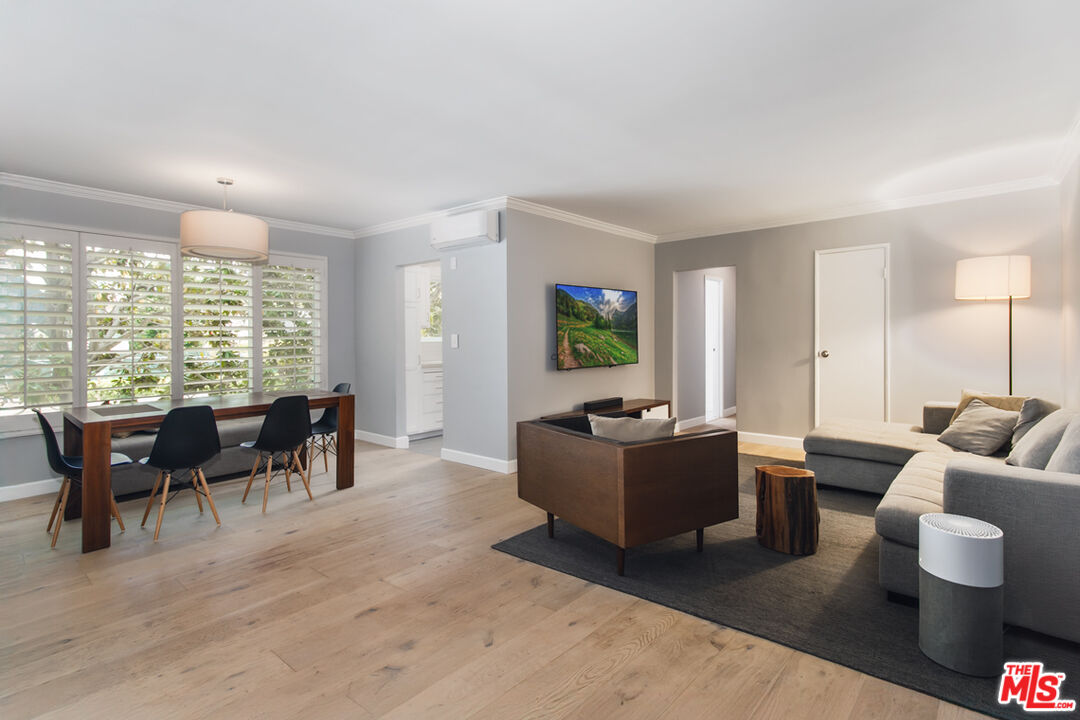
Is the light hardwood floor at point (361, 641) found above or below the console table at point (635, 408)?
below

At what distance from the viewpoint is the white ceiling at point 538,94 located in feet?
6.93

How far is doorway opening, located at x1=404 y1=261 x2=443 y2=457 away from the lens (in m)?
6.05

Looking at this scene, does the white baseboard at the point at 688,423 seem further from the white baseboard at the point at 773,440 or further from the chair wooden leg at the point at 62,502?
the chair wooden leg at the point at 62,502

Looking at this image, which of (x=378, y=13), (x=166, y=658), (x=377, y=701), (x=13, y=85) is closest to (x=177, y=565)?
(x=166, y=658)

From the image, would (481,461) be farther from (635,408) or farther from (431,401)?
(431,401)

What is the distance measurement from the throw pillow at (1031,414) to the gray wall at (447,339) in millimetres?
3555

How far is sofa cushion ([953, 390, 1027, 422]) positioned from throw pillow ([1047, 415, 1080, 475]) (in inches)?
64.2

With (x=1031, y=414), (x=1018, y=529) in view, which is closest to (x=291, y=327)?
(x=1018, y=529)

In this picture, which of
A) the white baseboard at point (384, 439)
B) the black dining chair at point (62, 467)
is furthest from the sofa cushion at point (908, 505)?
the white baseboard at point (384, 439)

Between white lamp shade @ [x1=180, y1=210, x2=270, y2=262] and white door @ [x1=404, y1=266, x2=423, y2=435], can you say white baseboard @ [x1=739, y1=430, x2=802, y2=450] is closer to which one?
white door @ [x1=404, y1=266, x2=423, y2=435]

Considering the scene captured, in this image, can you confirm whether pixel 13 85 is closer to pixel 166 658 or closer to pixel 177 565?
pixel 177 565

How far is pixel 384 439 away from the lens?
19.9 feet

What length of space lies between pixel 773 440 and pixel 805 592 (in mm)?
3613

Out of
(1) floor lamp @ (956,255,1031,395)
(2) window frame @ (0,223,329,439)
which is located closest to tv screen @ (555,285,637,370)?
(1) floor lamp @ (956,255,1031,395)
